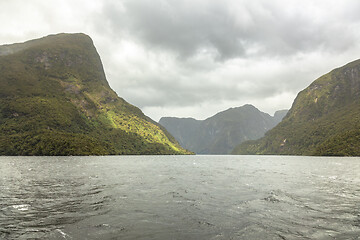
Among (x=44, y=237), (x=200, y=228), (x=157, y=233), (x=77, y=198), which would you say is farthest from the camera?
(x=77, y=198)

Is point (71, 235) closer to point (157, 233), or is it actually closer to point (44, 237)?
point (44, 237)

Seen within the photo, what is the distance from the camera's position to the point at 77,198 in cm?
2889

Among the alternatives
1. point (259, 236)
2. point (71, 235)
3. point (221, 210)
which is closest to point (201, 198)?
point (221, 210)

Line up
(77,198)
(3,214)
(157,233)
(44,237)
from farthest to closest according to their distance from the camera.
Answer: (77,198), (3,214), (157,233), (44,237)

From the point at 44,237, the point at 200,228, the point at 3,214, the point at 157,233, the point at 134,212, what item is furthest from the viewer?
the point at 134,212

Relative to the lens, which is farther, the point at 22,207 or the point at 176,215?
the point at 22,207

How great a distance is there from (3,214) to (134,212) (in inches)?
458

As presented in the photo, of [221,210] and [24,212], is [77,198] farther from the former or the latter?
[221,210]

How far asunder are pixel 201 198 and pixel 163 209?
25.3 feet

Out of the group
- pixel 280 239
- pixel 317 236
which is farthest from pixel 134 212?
pixel 317 236

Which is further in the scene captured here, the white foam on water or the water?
the white foam on water

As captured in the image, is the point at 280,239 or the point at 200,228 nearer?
the point at 280,239

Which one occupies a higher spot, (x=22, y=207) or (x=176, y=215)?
(x=22, y=207)

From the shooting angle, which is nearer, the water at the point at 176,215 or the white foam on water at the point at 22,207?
the water at the point at 176,215
